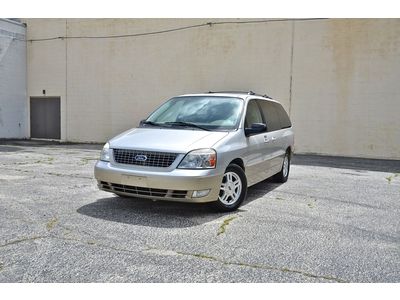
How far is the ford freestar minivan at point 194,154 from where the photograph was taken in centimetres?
507

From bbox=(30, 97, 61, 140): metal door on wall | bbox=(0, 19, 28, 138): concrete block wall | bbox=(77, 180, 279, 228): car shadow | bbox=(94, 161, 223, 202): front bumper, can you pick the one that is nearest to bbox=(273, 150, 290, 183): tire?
bbox=(77, 180, 279, 228): car shadow

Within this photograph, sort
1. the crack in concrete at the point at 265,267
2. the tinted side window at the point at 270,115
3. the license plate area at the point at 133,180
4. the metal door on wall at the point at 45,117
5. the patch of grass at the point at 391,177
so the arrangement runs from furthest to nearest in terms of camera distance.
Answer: the metal door on wall at the point at 45,117
the patch of grass at the point at 391,177
the tinted side window at the point at 270,115
the license plate area at the point at 133,180
the crack in concrete at the point at 265,267

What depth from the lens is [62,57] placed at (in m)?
17.3

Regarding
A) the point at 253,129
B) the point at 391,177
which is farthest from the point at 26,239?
the point at 391,177

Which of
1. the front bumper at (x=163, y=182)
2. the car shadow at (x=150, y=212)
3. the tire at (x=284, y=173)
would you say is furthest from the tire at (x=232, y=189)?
the tire at (x=284, y=173)

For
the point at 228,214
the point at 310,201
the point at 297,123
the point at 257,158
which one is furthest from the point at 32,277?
the point at 297,123

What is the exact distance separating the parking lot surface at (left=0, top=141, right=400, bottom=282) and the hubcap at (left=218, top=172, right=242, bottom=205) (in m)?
0.22

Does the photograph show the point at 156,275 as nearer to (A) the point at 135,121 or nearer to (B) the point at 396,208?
(B) the point at 396,208

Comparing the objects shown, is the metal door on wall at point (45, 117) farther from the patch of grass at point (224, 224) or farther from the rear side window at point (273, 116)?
the patch of grass at point (224, 224)

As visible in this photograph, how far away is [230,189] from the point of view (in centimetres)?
564

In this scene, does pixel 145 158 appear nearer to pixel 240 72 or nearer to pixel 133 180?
pixel 133 180

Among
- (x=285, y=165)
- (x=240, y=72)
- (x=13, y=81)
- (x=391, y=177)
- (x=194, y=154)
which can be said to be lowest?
(x=391, y=177)

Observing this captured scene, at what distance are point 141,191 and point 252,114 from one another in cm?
233

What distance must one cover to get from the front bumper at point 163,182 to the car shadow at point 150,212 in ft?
0.90
